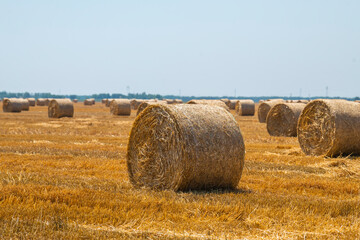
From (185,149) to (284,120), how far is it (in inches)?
578

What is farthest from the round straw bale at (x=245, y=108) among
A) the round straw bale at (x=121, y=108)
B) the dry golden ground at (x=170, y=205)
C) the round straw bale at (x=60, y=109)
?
the dry golden ground at (x=170, y=205)

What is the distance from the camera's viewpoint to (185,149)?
9047mm

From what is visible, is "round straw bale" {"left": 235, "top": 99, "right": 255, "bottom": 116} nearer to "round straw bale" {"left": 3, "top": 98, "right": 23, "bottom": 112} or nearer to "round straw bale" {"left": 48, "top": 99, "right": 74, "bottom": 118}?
"round straw bale" {"left": 48, "top": 99, "right": 74, "bottom": 118}

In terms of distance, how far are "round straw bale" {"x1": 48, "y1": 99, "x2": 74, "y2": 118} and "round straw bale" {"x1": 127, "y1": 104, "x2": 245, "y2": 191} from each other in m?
24.7

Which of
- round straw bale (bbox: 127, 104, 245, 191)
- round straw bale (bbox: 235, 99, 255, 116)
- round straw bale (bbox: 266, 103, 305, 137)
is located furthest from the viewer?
round straw bale (bbox: 235, 99, 255, 116)

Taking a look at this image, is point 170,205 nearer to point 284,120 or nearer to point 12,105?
point 284,120

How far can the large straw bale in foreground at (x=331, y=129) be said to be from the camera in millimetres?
14883

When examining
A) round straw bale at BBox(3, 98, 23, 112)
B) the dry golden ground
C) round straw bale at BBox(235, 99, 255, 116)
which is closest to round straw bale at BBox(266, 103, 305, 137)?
the dry golden ground

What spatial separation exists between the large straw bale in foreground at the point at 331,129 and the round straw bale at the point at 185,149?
5.92m

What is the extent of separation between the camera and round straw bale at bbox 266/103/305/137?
74.0 feet

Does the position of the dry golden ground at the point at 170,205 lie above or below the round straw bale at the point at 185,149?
below

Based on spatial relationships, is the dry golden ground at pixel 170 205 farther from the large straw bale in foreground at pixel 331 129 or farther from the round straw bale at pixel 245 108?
the round straw bale at pixel 245 108

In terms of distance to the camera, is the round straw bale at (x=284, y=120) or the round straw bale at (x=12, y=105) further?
the round straw bale at (x=12, y=105)

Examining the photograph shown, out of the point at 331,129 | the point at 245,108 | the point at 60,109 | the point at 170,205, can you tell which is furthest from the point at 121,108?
the point at 170,205
